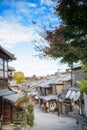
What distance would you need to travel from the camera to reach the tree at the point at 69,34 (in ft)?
30.2

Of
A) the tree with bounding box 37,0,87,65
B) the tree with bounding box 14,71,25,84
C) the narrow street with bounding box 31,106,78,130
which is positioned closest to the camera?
the tree with bounding box 37,0,87,65

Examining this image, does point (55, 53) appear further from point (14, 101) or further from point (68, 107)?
point (68, 107)

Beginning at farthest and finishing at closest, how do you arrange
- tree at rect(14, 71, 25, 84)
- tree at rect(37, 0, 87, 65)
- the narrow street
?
tree at rect(14, 71, 25, 84) → the narrow street → tree at rect(37, 0, 87, 65)

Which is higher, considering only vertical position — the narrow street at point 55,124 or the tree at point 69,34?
the tree at point 69,34

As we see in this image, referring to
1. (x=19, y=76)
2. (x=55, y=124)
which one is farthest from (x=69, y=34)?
(x=19, y=76)

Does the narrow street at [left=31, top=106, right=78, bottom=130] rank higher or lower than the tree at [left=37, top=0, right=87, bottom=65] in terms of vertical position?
lower

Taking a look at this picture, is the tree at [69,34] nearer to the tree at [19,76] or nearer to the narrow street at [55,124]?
the narrow street at [55,124]

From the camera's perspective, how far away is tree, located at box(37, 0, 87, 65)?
9211 millimetres

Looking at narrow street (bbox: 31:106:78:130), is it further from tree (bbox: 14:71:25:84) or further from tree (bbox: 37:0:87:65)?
tree (bbox: 14:71:25:84)

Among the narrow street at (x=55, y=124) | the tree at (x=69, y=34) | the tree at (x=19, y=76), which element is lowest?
the narrow street at (x=55, y=124)

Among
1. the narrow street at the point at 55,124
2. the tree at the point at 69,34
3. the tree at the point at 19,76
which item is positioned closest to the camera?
the tree at the point at 69,34

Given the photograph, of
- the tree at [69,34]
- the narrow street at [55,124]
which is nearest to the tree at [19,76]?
the narrow street at [55,124]

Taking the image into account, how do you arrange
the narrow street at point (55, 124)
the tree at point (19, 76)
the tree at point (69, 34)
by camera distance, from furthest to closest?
the tree at point (19, 76) < the narrow street at point (55, 124) < the tree at point (69, 34)

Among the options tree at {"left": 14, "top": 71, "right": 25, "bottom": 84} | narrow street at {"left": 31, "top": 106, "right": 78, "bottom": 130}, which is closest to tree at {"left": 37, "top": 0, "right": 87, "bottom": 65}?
narrow street at {"left": 31, "top": 106, "right": 78, "bottom": 130}
